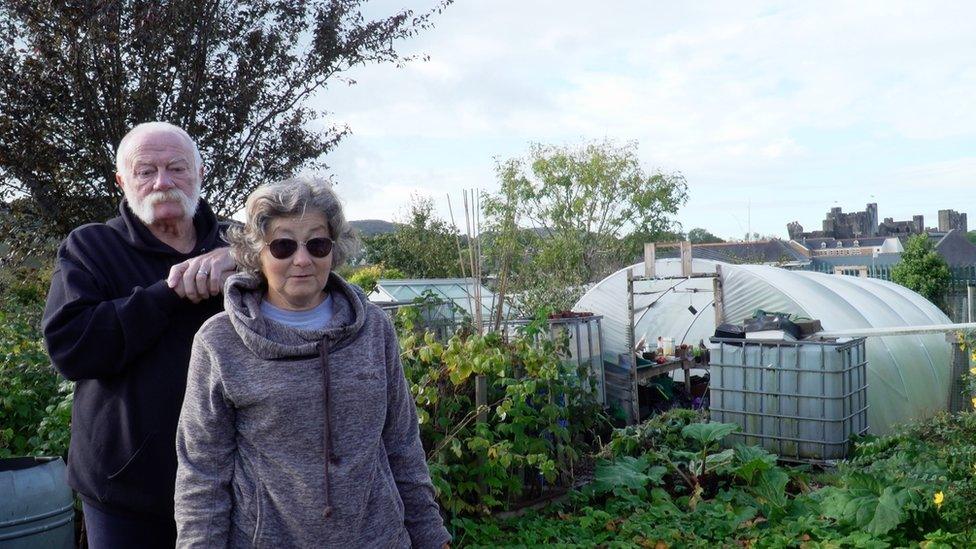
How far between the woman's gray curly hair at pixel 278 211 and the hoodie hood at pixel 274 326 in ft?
0.17

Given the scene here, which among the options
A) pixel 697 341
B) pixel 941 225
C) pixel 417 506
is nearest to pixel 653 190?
pixel 697 341

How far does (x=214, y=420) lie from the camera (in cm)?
182

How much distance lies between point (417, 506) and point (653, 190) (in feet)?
85.8

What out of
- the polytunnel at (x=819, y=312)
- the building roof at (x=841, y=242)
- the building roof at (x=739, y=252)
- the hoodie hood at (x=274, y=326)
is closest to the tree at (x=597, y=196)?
the building roof at (x=739, y=252)

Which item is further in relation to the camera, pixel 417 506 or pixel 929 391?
pixel 929 391

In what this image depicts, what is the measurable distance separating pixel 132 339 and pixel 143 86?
4.12 metres

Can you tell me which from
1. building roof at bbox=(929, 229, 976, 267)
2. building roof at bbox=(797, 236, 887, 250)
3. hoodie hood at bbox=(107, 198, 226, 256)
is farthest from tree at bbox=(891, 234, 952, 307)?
building roof at bbox=(797, 236, 887, 250)

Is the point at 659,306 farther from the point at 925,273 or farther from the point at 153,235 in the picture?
the point at 925,273

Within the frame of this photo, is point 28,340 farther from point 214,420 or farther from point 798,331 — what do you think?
point 798,331

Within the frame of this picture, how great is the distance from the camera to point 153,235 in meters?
2.32

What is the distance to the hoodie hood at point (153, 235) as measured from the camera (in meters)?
2.28

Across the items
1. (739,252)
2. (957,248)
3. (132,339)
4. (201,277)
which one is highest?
(957,248)

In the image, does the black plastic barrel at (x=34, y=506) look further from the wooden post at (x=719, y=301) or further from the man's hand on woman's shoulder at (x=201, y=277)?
the wooden post at (x=719, y=301)

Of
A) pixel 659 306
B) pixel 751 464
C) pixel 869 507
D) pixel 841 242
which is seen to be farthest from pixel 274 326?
pixel 841 242
